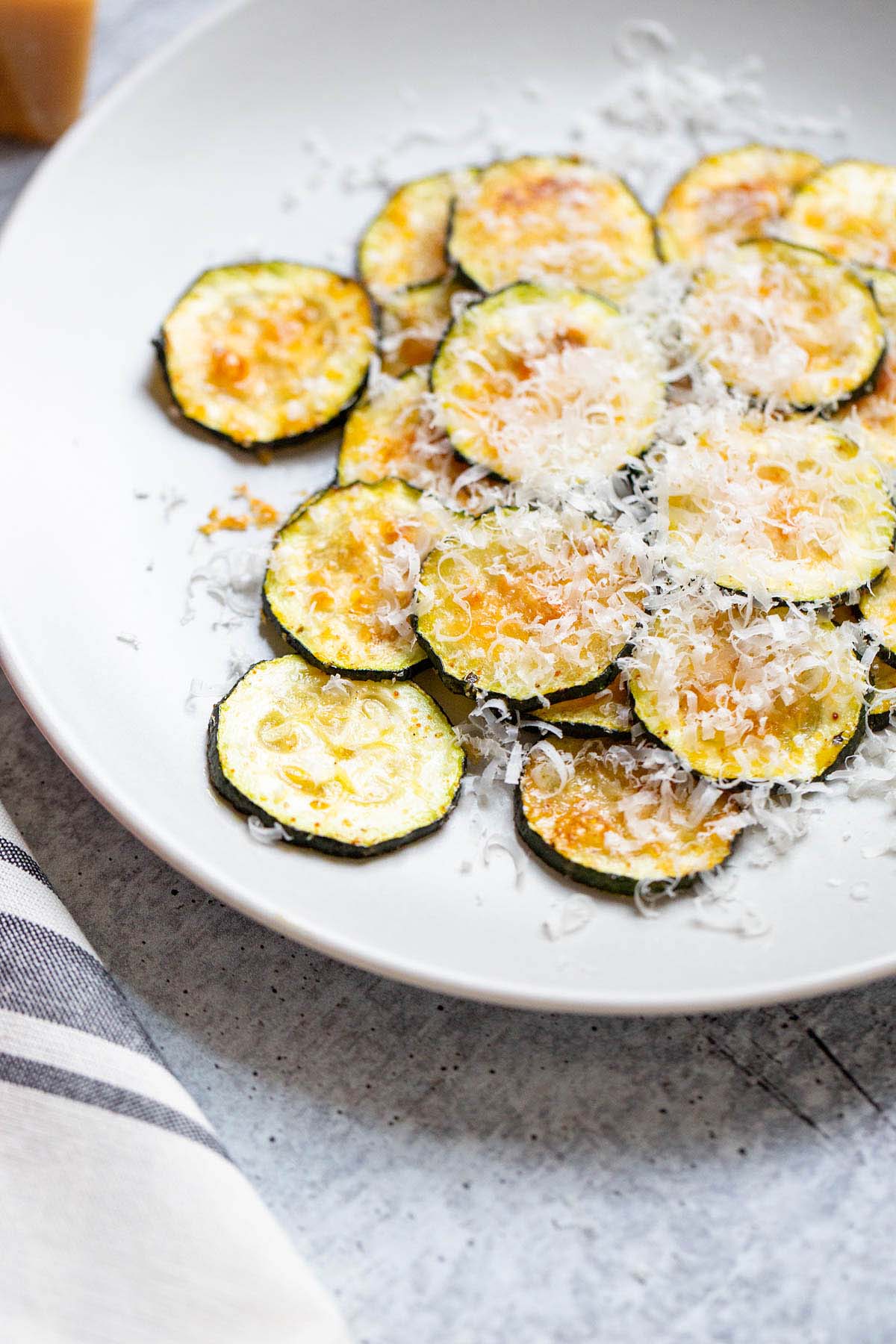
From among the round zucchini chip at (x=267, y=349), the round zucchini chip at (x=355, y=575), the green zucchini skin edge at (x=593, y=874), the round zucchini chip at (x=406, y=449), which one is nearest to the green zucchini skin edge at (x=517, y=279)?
the round zucchini chip at (x=406, y=449)

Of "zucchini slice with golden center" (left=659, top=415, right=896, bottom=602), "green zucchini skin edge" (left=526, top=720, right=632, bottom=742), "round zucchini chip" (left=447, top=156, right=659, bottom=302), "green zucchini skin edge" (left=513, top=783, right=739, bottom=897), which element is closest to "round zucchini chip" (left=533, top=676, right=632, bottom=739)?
"green zucchini skin edge" (left=526, top=720, right=632, bottom=742)

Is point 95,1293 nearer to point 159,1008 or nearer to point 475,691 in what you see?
point 159,1008

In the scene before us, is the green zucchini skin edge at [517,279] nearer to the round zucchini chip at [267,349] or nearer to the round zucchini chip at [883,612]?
the round zucchini chip at [267,349]

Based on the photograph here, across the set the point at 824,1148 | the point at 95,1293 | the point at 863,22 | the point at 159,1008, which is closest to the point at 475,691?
the point at 159,1008

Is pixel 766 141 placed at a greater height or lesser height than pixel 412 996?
greater

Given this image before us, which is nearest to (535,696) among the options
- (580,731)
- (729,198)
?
(580,731)

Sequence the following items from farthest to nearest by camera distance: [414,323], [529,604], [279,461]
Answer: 1. [414,323]
2. [279,461]
3. [529,604]

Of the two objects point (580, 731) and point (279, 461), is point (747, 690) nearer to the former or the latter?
point (580, 731)
